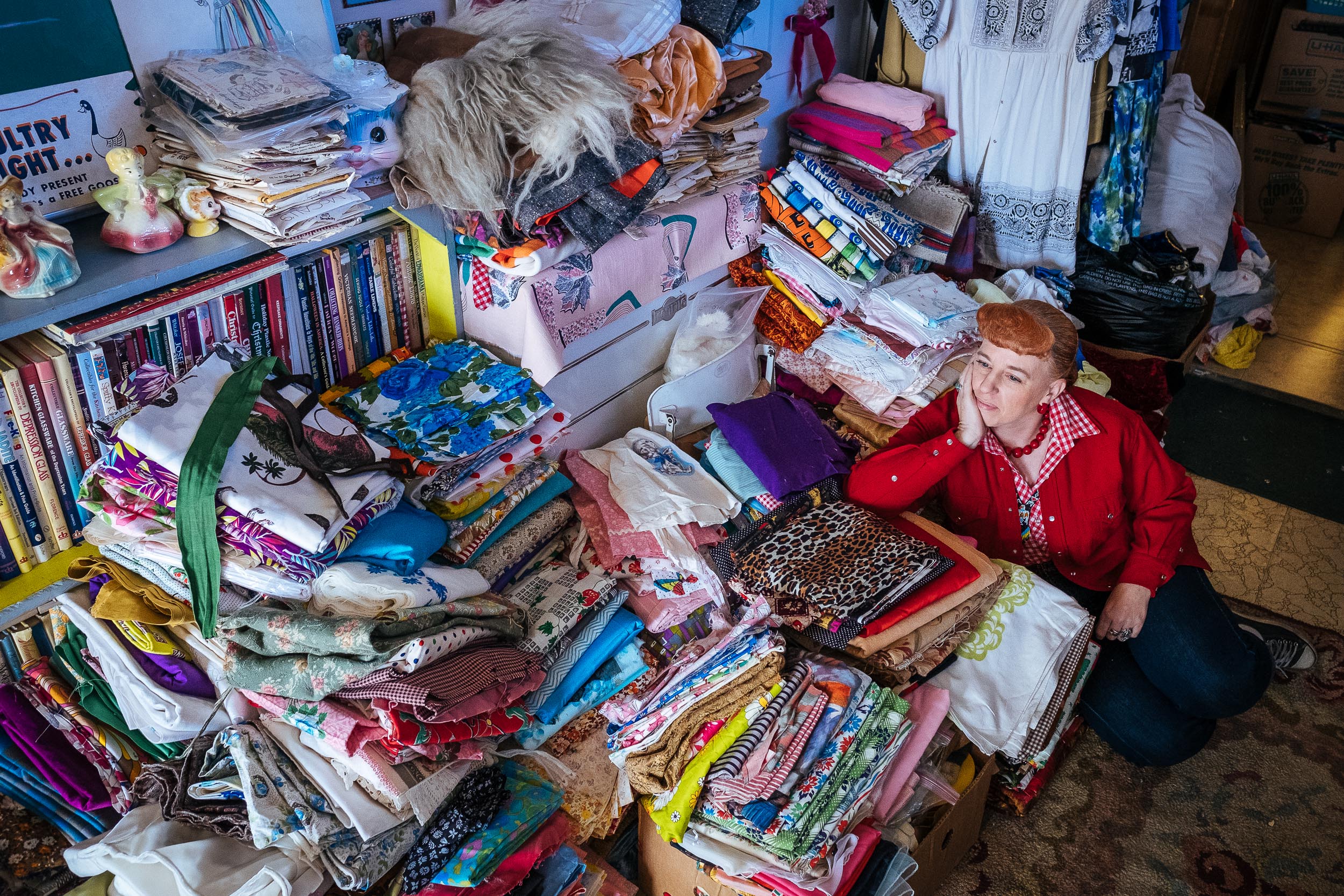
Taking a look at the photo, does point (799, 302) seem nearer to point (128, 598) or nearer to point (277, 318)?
point (277, 318)

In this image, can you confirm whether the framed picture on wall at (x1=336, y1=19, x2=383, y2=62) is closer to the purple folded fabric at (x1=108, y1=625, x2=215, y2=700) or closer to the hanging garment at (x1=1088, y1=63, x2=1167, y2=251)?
the purple folded fabric at (x1=108, y1=625, x2=215, y2=700)

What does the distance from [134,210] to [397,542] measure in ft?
2.30

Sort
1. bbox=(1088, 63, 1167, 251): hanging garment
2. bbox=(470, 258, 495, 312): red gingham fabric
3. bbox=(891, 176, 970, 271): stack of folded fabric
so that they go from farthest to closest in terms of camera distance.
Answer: bbox=(1088, 63, 1167, 251): hanging garment, bbox=(891, 176, 970, 271): stack of folded fabric, bbox=(470, 258, 495, 312): red gingham fabric

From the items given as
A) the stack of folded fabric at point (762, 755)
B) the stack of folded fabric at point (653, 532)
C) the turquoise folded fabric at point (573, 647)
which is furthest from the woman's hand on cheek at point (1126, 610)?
the turquoise folded fabric at point (573, 647)

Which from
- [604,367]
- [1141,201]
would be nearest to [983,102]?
[1141,201]

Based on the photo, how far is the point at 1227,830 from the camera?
2.29m

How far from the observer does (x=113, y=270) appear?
1.51m

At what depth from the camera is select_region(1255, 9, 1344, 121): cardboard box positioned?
15.5ft

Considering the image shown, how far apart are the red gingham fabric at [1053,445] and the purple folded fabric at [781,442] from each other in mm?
383

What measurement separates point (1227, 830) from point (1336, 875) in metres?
0.23

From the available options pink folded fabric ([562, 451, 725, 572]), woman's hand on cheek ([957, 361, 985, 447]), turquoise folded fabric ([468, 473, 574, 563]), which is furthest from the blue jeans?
turquoise folded fabric ([468, 473, 574, 563])

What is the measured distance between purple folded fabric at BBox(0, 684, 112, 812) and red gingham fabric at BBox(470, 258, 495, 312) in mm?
1169

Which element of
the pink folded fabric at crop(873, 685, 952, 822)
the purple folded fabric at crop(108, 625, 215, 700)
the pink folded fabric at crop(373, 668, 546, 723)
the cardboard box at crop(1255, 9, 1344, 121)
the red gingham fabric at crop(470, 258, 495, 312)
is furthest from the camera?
the cardboard box at crop(1255, 9, 1344, 121)

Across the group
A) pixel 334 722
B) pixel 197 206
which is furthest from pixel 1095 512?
pixel 197 206
